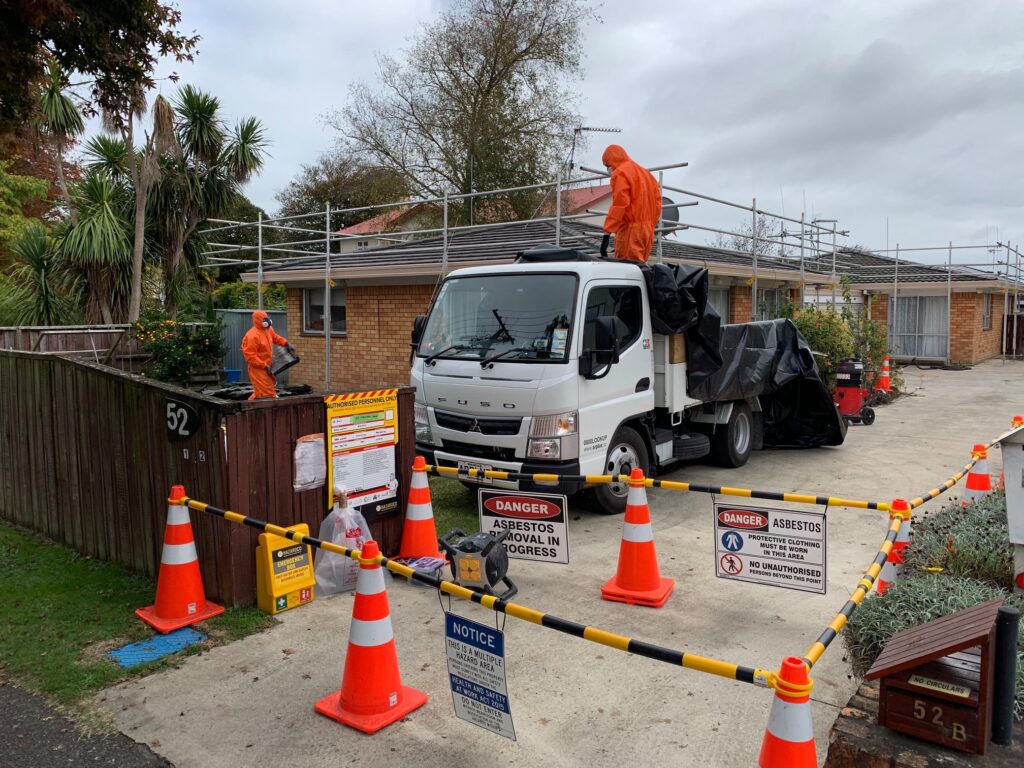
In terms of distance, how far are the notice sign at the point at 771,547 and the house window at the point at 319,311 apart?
1295cm

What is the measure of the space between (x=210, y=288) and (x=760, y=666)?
2291cm

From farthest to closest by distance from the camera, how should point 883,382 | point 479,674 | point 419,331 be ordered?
point 883,382
point 419,331
point 479,674

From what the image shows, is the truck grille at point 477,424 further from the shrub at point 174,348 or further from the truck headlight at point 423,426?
the shrub at point 174,348

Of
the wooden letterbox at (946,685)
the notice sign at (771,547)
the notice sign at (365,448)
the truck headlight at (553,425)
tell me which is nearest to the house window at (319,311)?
the truck headlight at (553,425)

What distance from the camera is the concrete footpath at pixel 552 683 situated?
364 cm

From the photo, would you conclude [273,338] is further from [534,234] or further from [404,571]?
[404,571]

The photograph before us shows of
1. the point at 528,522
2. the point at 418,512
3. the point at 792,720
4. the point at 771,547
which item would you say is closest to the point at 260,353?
the point at 418,512

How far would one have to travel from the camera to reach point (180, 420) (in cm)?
529

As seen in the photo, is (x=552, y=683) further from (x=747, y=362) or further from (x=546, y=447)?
(x=747, y=362)

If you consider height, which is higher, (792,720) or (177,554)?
(792,720)

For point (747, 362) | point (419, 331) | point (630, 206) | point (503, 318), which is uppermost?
point (630, 206)

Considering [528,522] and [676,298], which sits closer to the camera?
[528,522]

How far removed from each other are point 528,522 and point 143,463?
2.87 m

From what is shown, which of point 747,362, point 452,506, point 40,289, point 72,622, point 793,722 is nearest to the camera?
point 793,722
